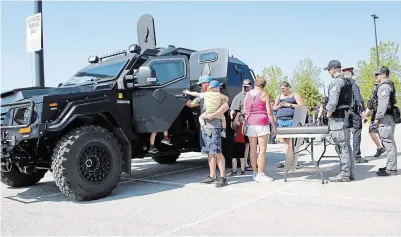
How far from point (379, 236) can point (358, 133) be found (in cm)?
512

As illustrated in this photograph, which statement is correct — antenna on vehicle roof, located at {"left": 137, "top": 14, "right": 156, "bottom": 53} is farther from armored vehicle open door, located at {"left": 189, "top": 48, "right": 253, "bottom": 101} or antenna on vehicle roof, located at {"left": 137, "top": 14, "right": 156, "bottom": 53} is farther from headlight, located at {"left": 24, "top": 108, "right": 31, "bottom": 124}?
headlight, located at {"left": 24, "top": 108, "right": 31, "bottom": 124}

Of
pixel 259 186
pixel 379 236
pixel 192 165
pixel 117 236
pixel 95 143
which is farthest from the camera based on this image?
pixel 192 165

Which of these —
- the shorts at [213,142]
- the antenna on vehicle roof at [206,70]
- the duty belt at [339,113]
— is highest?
the antenna on vehicle roof at [206,70]

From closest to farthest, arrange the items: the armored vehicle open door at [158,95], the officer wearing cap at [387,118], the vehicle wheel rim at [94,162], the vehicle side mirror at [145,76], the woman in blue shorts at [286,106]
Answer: the vehicle wheel rim at [94,162] → the vehicle side mirror at [145,76] → the armored vehicle open door at [158,95] → the officer wearing cap at [387,118] → the woman in blue shorts at [286,106]

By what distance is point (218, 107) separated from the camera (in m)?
6.06

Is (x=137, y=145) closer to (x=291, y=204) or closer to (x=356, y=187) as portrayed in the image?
(x=291, y=204)

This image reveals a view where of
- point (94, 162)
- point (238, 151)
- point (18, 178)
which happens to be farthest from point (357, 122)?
point (18, 178)

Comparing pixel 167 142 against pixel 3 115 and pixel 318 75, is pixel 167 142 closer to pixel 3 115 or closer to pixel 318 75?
pixel 3 115

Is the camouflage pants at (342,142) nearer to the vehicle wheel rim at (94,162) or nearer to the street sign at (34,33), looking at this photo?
the vehicle wheel rim at (94,162)

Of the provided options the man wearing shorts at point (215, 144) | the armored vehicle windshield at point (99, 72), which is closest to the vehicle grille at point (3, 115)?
the armored vehicle windshield at point (99, 72)

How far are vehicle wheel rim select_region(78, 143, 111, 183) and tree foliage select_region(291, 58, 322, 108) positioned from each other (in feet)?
111

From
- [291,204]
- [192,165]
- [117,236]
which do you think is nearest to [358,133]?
[192,165]

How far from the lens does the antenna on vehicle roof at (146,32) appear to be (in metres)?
7.71

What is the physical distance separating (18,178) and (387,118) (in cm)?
624
